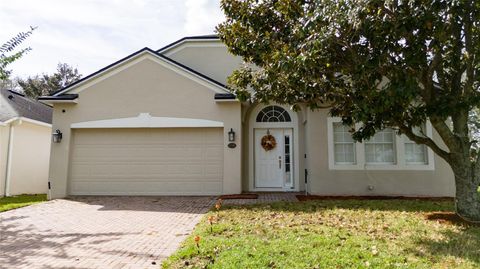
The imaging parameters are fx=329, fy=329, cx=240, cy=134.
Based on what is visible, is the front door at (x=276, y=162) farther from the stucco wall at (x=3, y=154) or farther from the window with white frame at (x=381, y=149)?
the stucco wall at (x=3, y=154)

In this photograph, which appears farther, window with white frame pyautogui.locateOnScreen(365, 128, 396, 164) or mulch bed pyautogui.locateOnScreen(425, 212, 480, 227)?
window with white frame pyautogui.locateOnScreen(365, 128, 396, 164)

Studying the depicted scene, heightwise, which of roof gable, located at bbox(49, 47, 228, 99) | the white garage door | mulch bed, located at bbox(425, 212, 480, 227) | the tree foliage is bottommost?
mulch bed, located at bbox(425, 212, 480, 227)

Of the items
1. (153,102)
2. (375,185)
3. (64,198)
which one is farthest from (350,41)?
(64,198)

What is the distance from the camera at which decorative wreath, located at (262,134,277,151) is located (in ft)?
42.8

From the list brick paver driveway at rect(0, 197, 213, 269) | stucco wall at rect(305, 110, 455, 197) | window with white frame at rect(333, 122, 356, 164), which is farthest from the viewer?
window with white frame at rect(333, 122, 356, 164)

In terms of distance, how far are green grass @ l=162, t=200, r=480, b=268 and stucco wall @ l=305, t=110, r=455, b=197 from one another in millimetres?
2776

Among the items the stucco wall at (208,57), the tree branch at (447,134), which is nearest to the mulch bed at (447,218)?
the tree branch at (447,134)

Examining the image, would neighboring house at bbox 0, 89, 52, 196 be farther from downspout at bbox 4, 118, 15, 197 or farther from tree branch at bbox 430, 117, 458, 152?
tree branch at bbox 430, 117, 458, 152

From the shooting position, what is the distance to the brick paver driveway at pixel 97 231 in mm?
5355

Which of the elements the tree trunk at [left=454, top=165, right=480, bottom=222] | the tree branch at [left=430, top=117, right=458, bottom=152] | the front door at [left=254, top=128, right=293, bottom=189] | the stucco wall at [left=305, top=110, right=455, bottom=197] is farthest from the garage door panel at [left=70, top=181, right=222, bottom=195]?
the tree trunk at [left=454, top=165, right=480, bottom=222]

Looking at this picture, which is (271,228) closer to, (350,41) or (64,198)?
(350,41)

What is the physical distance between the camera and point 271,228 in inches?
267

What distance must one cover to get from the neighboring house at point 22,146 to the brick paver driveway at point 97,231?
531cm

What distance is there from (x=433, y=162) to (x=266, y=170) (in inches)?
234
